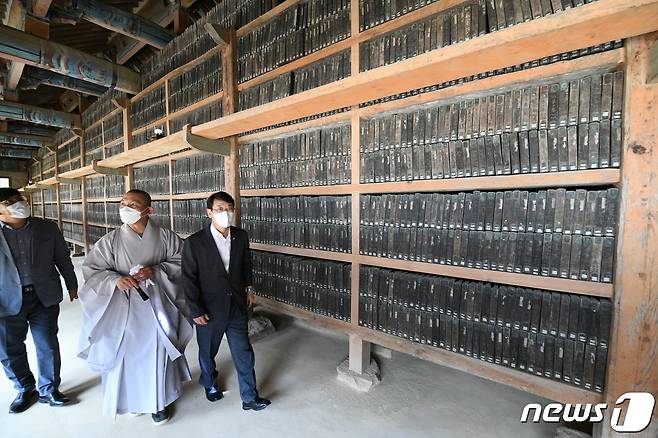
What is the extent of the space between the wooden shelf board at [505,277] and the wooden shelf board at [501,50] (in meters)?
0.99

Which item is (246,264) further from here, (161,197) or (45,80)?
(45,80)

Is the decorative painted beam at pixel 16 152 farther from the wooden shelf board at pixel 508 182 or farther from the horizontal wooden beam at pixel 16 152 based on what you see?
the wooden shelf board at pixel 508 182

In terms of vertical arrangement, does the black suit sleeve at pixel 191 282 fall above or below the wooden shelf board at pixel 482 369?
above

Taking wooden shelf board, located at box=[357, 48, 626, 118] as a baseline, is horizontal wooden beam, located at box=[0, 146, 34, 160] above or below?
above

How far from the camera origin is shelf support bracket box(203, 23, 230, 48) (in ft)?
8.42

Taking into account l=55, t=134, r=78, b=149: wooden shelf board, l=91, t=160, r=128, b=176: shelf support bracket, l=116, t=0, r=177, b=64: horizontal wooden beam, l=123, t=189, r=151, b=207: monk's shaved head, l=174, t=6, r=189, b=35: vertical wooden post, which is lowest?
l=123, t=189, r=151, b=207: monk's shaved head

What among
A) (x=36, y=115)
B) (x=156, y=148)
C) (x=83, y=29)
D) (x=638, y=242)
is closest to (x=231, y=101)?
(x=156, y=148)

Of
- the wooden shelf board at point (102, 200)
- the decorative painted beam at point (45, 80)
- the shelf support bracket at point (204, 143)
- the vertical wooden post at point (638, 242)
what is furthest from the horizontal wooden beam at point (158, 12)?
the vertical wooden post at point (638, 242)

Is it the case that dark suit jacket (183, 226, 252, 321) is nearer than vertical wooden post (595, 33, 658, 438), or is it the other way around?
vertical wooden post (595, 33, 658, 438)

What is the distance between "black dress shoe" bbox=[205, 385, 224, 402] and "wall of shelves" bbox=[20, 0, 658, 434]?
77 centimetres

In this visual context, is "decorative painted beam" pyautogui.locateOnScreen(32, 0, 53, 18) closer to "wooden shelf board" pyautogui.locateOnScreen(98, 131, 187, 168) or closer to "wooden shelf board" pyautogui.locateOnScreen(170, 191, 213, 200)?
"wooden shelf board" pyautogui.locateOnScreen(98, 131, 187, 168)

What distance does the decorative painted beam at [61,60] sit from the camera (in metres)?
2.88

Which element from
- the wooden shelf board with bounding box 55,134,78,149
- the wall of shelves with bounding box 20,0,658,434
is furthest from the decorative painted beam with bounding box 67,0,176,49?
the wooden shelf board with bounding box 55,134,78,149

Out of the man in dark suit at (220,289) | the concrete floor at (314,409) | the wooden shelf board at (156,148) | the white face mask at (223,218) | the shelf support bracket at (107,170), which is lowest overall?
the concrete floor at (314,409)
